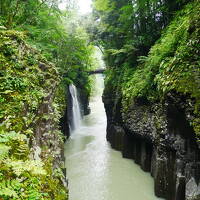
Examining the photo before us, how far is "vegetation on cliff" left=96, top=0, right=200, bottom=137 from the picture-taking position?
235 inches

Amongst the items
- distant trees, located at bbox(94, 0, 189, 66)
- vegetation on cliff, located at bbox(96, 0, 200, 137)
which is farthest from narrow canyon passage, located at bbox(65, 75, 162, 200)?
distant trees, located at bbox(94, 0, 189, 66)

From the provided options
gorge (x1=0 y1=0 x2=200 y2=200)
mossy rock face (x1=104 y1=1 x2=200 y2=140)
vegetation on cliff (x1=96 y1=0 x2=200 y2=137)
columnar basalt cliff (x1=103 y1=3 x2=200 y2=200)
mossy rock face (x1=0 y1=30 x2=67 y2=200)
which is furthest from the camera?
vegetation on cliff (x1=96 y1=0 x2=200 y2=137)

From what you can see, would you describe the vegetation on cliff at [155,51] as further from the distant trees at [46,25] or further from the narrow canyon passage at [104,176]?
the narrow canyon passage at [104,176]

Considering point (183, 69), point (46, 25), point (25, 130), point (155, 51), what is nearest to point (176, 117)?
point (183, 69)

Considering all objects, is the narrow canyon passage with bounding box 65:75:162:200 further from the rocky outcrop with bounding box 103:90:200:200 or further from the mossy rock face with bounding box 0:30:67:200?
the mossy rock face with bounding box 0:30:67:200

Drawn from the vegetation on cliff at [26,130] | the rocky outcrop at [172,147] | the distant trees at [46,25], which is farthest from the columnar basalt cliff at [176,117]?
the distant trees at [46,25]

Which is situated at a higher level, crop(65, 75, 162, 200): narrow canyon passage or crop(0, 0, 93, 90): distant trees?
crop(0, 0, 93, 90): distant trees

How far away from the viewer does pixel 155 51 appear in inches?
341

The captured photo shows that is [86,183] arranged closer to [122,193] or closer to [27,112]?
[122,193]

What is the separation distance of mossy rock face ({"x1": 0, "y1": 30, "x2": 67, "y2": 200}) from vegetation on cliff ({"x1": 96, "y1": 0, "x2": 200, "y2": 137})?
12.6 feet

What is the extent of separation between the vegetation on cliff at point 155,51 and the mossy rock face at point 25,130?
383 cm

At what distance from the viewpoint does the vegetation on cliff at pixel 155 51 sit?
235 inches

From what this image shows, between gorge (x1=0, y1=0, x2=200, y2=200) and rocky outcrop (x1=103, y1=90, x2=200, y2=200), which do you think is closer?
gorge (x1=0, y1=0, x2=200, y2=200)

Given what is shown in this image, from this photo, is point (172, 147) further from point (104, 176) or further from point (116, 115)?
point (116, 115)
